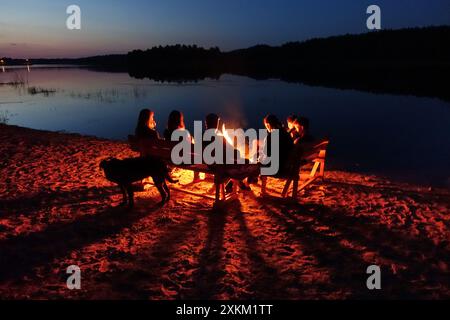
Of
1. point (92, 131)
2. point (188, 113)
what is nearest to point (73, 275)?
point (92, 131)

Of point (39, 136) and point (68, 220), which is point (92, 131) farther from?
point (68, 220)

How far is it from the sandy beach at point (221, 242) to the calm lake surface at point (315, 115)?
17.7 ft

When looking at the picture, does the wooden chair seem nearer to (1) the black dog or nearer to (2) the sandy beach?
(2) the sandy beach

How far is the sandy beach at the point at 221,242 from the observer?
13.5 ft

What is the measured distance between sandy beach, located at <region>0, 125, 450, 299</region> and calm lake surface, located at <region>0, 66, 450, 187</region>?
5.39 meters

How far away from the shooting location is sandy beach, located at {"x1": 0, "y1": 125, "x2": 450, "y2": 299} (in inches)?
162

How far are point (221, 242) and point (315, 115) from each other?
20.2m

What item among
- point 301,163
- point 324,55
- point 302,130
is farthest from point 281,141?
point 324,55

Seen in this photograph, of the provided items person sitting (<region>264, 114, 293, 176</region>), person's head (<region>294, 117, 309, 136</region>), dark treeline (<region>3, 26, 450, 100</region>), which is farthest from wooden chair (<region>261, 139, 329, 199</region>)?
dark treeline (<region>3, 26, 450, 100</region>)

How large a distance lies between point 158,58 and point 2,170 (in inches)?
4153

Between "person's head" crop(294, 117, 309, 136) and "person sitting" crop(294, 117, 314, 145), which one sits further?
"person's head" crop(294, 117, 309, 136)

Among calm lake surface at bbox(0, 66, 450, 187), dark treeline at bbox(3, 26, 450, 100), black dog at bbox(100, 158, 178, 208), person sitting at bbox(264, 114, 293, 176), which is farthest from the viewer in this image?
dark treeline at bbox(3, 26, 450, 100)

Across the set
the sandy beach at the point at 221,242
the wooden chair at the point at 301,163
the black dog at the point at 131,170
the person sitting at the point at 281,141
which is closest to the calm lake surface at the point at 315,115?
the wooden chair at the point at 301,163
